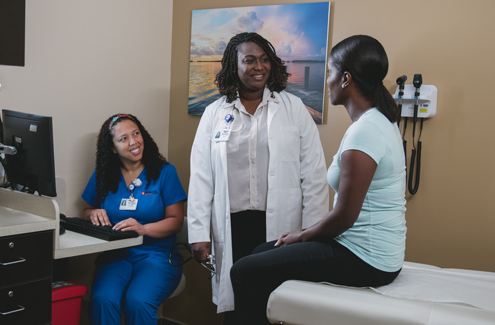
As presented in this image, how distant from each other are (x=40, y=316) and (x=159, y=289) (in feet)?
1.83

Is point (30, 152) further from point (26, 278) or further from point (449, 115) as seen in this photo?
point (449, 115)

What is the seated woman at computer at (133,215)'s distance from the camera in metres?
2.23

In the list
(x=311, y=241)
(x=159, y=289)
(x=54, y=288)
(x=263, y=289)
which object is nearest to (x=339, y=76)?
(x=311, y=241)

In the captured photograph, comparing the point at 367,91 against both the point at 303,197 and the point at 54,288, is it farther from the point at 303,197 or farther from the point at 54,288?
the point at 54,288

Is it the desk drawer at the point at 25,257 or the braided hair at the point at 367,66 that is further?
the desk drawer at the point at 25,257

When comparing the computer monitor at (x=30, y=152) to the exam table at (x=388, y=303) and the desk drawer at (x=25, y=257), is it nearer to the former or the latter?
the desk drawer at (x=25, y=257)

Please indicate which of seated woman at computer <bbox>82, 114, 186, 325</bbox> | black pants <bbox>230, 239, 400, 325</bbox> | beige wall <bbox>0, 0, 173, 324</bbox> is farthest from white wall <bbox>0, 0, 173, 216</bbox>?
black pants <bbox>230, 239, 400, 325</bbox>

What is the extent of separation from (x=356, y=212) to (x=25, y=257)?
1.25 meters

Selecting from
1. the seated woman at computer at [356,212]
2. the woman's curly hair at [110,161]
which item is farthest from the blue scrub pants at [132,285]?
the seated woman at computer at [356,212]

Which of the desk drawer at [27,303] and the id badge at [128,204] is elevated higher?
the id badge at [128,204]

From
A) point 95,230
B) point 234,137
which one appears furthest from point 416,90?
point 95,230

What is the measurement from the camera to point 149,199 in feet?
8.20

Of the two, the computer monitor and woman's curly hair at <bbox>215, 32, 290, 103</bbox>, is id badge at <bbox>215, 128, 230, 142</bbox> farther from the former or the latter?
the computer monitor

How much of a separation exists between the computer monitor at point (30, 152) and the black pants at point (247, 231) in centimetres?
82
